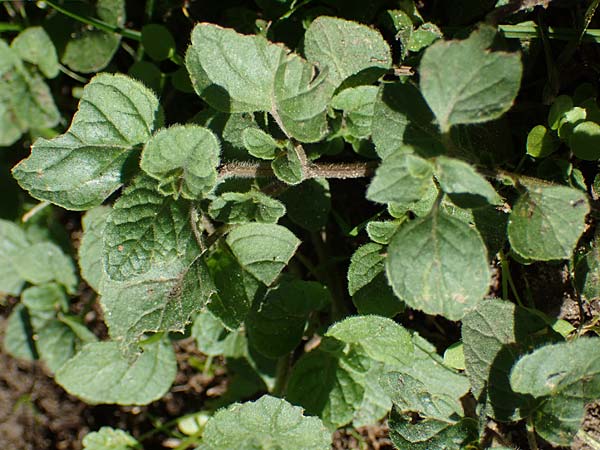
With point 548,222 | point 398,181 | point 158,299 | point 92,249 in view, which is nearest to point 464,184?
point 398,181

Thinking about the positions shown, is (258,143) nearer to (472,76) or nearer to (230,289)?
(230,289)

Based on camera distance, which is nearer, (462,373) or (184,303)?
(184,303)

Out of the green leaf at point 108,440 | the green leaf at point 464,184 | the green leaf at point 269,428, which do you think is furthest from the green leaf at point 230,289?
the green leaf at point 108,440

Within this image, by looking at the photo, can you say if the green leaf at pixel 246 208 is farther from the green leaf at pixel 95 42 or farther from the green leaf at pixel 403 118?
the green leaf at pixel 95 42

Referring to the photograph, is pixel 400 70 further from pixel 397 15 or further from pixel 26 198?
pixel 26 198

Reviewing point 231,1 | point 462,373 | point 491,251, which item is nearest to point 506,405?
point 462,373
